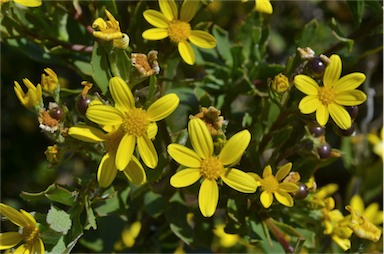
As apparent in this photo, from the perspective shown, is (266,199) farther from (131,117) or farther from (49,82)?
(49,82)

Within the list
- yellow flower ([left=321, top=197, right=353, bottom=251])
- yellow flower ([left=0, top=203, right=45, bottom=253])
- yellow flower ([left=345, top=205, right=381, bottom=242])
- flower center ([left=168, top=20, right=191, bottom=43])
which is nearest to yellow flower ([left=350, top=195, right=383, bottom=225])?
yellow flower ([left=321, top=197, right=353, bottom=251])

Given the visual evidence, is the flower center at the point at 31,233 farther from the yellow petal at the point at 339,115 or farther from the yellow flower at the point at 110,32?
the yellow petal at the point at 339,115

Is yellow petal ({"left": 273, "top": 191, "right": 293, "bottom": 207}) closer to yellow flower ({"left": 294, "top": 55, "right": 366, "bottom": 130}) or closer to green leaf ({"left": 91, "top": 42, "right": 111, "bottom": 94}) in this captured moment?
yellow flower ({"left": 294, "top": 55, "right": 366, "bottom": 130})

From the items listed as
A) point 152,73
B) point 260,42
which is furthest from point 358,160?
point 152,73

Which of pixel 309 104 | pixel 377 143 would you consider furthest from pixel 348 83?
pixel 377 143

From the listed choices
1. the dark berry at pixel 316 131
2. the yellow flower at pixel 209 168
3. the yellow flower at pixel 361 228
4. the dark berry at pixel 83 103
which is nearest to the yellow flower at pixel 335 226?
the yellow flower at pixel 361 228

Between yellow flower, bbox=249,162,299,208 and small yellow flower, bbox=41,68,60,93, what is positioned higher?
small yellow flower, bbox=41,68,60,93
